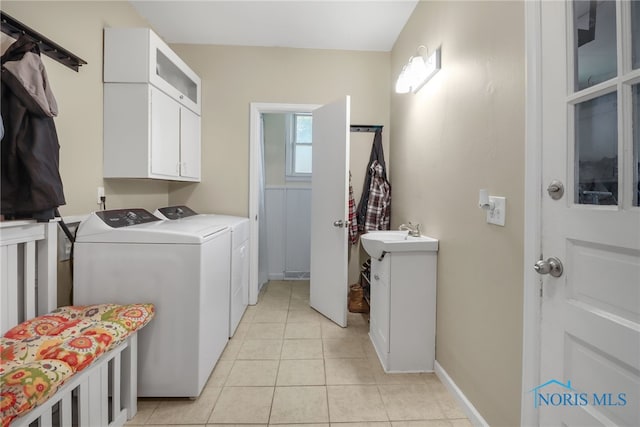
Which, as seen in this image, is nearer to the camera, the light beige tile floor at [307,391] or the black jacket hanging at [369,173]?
the light beige tile floor at [307,391]

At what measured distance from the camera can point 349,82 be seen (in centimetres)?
291

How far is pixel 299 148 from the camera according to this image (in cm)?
380

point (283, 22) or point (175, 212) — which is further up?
point (283, 22)

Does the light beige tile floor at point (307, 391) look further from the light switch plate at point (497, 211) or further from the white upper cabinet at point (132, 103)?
the white upper cabinet at point (132, 103)

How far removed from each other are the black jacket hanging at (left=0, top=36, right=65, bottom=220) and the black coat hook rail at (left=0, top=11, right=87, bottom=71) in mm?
99

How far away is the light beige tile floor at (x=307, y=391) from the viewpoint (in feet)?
4.69

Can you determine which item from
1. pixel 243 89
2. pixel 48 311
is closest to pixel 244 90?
pixel 243 89

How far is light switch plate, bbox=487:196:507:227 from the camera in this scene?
1196mm

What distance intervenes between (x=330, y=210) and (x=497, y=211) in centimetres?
146

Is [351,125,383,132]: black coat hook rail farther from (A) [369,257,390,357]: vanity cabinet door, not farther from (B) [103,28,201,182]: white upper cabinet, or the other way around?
(B) [103,28,201,182]: white upper cabinet

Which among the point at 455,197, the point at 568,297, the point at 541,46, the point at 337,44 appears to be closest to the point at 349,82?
the point at 337,44

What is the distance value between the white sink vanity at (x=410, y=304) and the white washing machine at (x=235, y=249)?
1.10 m

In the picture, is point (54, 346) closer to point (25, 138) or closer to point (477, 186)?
point (25, 138)

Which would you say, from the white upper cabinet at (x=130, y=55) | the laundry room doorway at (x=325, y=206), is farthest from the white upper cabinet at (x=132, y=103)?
the laundry room doorway at (x=325, y=206)
